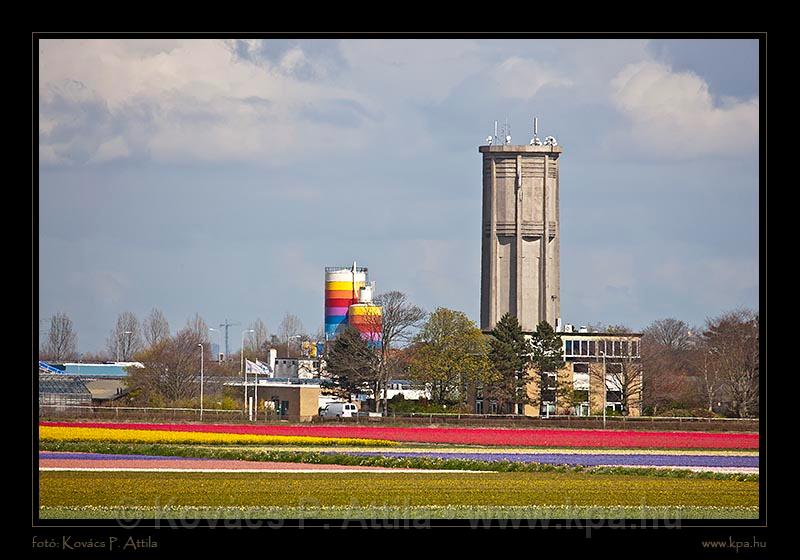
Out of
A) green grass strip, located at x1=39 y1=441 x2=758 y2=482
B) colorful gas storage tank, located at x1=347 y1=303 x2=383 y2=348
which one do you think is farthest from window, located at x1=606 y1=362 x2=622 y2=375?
green grass strip, located at x1=39 y1=441 x2=758 y2=482

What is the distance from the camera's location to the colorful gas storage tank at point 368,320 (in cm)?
7719

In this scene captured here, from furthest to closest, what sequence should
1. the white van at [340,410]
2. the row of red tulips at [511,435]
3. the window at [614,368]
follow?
1. the window at [614,368]
2. the white van at [340,410]
3. the row of red tulips at [511,435]

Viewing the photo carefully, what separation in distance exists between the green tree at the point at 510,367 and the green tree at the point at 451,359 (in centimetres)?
69

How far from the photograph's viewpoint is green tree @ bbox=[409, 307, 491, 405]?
7000cm

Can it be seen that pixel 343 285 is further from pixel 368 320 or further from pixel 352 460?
pixel 352 460

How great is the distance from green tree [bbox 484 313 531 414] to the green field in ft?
145

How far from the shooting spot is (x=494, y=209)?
98562 millimetres

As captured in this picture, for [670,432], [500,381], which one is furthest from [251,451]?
[500,381]

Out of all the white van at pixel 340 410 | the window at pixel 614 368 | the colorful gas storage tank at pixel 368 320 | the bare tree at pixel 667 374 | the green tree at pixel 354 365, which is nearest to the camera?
the white van at pixel 340 410

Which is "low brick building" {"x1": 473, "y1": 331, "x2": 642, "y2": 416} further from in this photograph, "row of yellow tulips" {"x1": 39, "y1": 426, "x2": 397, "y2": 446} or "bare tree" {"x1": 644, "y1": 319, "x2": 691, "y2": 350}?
"row of yellow tulips" {"x1": 39, "y1": 426, "x2": 397, "y2": 446}

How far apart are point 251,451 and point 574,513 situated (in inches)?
633

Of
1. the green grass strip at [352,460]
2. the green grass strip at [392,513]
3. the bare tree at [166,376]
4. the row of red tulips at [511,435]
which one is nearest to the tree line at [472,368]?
the bare tree at [166,376]

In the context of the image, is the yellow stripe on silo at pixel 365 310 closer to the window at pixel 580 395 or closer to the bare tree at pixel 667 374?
the window at pixel 580 395
